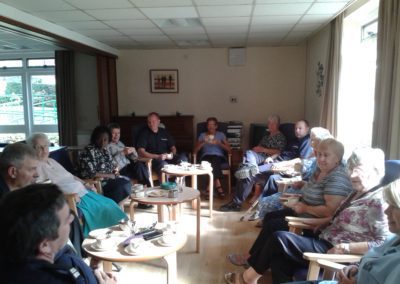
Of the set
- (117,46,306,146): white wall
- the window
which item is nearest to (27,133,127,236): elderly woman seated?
the window

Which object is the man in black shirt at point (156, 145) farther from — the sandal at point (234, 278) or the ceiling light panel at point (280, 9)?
the sandal at point (234, 278)

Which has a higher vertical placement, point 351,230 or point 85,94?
point 85,94

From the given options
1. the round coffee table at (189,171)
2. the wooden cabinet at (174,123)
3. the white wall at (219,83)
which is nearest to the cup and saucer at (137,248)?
the round coffee table at (189,171)

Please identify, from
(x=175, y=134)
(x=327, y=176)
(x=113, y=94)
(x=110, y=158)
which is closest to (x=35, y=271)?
(x=327, y=176)

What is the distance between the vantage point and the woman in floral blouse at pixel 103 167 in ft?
11.6

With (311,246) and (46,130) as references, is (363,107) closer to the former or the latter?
(311,246)

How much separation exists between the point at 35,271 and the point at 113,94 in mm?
5044

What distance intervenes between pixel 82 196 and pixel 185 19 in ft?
7.54

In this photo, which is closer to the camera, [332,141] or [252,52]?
[332,141]

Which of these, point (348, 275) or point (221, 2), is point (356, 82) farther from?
point (348, 275)

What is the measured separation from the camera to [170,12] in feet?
11.1

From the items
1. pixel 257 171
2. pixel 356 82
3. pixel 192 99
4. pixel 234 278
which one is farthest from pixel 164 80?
pixel 234 278

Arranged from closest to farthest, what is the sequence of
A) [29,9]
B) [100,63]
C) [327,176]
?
[327,176] → [29,9] → [100,63]

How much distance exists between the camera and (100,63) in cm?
549
